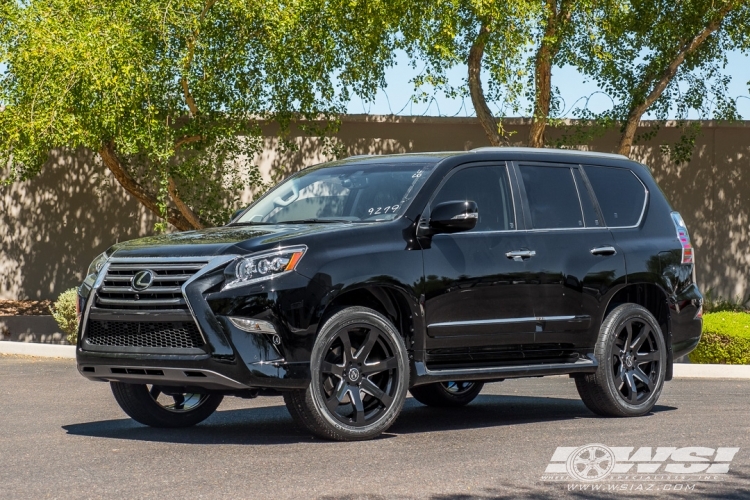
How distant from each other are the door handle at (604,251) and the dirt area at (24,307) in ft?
46.5

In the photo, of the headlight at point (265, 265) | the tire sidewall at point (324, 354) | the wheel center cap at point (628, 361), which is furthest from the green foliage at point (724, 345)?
the headlight at point (265, 265)

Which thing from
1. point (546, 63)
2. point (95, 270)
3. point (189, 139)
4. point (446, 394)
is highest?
point (546, 63)

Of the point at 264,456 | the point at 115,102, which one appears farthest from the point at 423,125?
the point at 264,456

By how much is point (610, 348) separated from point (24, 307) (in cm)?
1456

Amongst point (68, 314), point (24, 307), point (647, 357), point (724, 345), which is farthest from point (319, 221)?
point (24, 307)

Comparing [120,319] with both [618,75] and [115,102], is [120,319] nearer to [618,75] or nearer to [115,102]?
[115,102]

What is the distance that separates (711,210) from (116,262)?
15.8m

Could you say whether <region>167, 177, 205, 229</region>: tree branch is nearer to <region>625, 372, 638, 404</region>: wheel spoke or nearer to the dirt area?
the dirt area

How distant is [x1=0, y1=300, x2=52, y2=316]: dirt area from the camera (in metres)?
21.5

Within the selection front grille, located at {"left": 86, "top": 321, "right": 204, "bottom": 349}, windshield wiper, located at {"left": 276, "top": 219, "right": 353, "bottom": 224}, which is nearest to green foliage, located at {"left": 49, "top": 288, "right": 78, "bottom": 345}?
windshield wiper, located at {"left": 276, "top": 219, "right": 353, "bottom": 224}

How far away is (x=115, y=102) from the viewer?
1597 cm

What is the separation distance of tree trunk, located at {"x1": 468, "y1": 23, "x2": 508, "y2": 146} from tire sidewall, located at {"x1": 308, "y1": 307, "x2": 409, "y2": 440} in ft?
37.5

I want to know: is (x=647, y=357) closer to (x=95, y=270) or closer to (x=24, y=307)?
(x=95, y=270)

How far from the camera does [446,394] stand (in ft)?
34.7
